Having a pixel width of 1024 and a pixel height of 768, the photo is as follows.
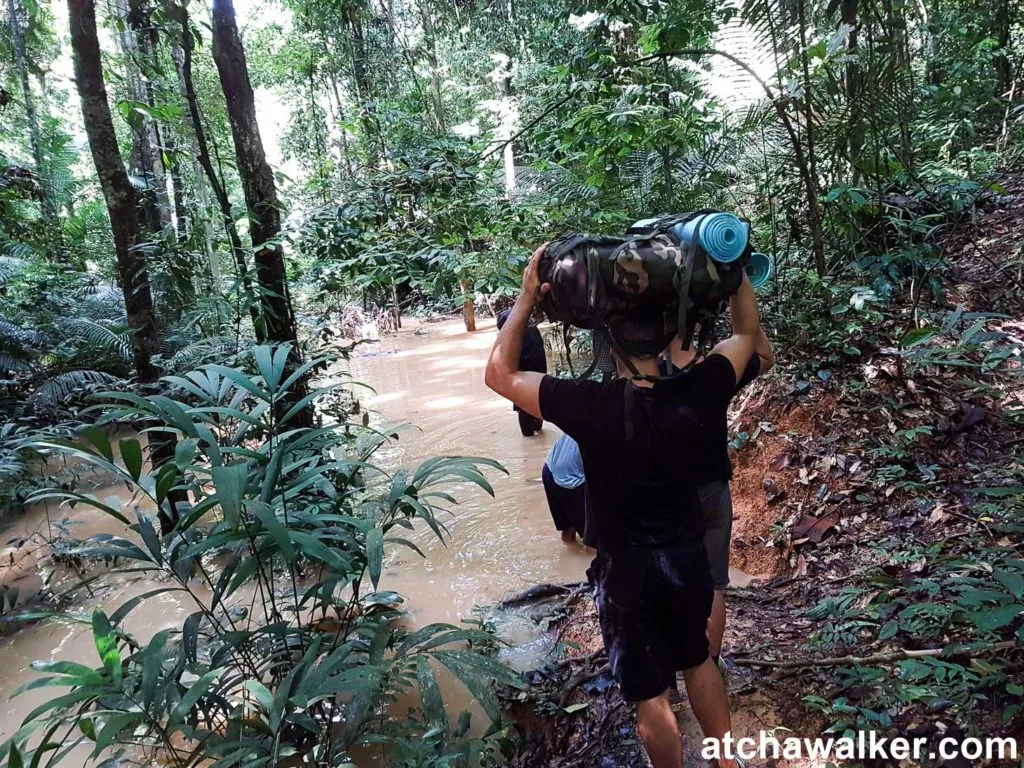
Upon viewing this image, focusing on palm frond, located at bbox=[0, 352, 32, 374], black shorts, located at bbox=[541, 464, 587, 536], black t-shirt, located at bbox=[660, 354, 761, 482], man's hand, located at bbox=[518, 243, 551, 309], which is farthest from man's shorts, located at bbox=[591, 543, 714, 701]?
palm frond, located at bbox=[0, 352, 32, 374]

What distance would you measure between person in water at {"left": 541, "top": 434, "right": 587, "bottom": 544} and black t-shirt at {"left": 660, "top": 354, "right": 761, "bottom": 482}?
1088mm

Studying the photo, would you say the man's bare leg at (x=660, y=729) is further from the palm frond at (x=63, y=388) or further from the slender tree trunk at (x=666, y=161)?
the palm frond at (x=63, y=388)

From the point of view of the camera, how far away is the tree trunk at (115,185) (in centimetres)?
394

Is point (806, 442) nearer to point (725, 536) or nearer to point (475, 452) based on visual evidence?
point (725, 536)

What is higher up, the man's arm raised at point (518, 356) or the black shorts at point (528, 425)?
the man's arm raised at point (518, 356)

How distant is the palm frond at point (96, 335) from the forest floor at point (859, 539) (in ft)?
25.1

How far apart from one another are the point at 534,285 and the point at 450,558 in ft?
Answer: 10.1

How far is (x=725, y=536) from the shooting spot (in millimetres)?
2262

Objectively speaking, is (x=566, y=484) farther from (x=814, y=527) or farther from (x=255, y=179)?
(x=255, y=179)

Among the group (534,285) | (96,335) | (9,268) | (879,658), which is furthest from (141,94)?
(879,658)

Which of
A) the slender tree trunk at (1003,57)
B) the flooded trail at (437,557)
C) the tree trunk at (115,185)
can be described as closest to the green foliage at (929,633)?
the flooded trail at (437,557)

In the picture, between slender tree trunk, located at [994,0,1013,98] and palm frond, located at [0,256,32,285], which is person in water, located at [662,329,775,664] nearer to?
slender tree trunk, located at [994,0,1013,98]

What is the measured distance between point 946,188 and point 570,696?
4960 millimetres

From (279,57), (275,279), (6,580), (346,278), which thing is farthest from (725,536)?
(279,57)
